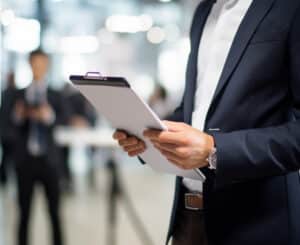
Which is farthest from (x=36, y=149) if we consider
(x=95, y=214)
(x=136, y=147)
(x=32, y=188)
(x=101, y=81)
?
(x=101, y=81)

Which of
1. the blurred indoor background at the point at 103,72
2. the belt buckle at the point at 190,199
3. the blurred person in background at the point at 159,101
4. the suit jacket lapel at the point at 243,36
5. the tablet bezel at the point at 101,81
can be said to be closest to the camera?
the tablet bezel at the point at 101,81

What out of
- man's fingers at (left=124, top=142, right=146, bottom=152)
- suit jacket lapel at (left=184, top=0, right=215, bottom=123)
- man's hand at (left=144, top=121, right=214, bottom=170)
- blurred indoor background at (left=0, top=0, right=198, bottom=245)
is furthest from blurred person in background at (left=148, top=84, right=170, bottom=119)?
man's hand at (left=144, top=121, right=214, bottom=170)

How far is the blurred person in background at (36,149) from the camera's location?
12.5 ft

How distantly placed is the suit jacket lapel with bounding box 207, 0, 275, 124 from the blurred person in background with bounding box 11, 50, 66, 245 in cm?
271

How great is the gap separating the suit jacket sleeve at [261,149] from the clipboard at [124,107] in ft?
0.26

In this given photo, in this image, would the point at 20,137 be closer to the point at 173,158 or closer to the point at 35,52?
the point at 35,52

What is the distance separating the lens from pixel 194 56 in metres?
1.45

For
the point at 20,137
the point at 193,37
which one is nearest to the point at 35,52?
the point at 20,137

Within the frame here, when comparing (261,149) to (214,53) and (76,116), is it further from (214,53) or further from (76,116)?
(76,116)

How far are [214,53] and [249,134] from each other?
247mm

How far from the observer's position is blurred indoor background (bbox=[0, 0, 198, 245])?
465cm

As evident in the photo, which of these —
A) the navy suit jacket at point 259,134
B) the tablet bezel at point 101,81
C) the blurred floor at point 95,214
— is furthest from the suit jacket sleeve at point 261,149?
the blurred floor at point 95,214

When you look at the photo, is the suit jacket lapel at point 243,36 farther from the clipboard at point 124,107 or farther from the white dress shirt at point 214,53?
the clipboard at point 124,107

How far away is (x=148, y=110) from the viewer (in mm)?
1097
